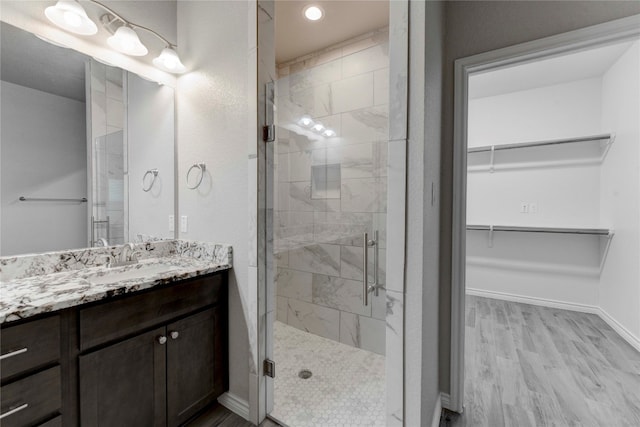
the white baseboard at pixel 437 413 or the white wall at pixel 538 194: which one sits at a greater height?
the white wall at pixel 538 194

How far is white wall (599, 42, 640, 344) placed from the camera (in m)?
2.64

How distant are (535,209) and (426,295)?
343 cm

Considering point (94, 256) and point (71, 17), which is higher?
point (71, 17)

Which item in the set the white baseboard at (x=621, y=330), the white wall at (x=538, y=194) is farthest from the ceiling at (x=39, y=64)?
the white baseboard at (x=621, y=330)

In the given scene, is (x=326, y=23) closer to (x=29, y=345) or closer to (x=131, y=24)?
(x=131, y=24)

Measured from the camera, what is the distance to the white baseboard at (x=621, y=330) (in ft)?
8.32

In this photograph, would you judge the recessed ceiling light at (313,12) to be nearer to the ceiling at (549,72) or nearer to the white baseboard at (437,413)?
the ceiling at (549,72)

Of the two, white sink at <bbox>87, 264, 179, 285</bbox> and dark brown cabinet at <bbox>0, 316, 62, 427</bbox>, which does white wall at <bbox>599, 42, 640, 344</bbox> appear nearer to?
white sink at <bbox>87, 264, 179, 285</bbox>

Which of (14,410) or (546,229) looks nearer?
(14,410)

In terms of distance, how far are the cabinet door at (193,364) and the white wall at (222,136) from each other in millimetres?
100

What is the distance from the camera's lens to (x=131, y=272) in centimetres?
155

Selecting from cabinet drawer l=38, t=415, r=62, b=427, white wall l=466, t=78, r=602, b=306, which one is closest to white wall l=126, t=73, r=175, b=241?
cabinet drawer l=38, t=415, r=62, b=427

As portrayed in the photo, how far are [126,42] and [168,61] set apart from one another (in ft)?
0.77

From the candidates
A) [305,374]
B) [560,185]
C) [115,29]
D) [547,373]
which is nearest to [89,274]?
[115,29]
